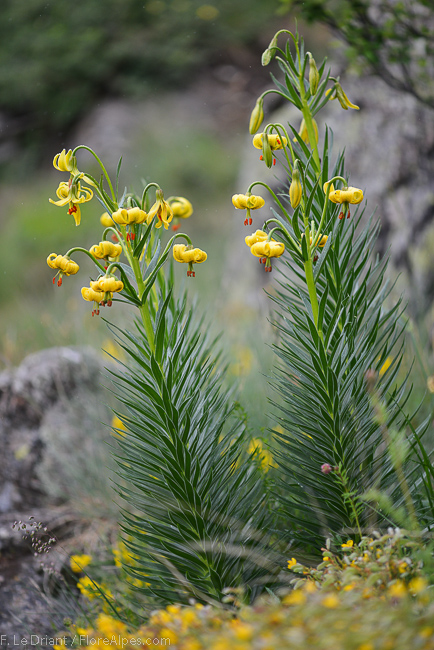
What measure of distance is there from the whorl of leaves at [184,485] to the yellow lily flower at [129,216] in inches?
9.9

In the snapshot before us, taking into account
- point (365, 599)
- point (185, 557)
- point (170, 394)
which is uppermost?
point (170, 394)

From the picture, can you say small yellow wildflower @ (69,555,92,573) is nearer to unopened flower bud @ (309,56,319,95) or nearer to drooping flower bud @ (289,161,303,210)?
drooping flower bud @ (289,161,303,210)

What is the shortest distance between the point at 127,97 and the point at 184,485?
9973 millimetres

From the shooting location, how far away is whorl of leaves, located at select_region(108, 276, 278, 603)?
158cm

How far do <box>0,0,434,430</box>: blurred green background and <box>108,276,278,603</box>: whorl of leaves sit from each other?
6.81 m

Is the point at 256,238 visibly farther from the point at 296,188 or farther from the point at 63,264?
the point at 63,264

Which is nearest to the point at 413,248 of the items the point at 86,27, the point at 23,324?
the point at 23,324

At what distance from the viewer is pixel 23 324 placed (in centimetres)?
519

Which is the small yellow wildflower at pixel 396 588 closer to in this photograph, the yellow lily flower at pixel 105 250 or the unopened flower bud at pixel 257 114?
the yellow lily flower at pixel 105 250

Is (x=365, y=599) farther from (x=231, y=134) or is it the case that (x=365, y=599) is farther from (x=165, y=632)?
(x=231, y=134)

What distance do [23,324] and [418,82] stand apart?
13.2ft

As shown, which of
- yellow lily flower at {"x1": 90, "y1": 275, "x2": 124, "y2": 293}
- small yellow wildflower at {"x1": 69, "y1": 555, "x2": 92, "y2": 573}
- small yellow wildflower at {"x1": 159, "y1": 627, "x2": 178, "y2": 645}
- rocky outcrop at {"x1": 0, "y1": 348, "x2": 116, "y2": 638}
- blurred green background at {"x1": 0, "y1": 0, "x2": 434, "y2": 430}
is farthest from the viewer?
blurred green background at {"x1": 0, "y1": 0, "x2": 434, "y2": 430}

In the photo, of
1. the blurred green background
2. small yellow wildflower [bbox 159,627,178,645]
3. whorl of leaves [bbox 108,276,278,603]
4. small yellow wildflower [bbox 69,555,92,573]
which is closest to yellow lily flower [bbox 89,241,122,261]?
whorl of leaves [bbox 108,276,278,603]

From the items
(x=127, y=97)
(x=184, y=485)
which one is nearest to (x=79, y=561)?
(x=184, y=485)
